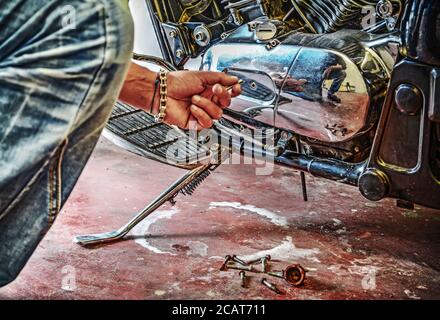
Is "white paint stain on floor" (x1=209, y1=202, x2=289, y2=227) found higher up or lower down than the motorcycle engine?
lower down

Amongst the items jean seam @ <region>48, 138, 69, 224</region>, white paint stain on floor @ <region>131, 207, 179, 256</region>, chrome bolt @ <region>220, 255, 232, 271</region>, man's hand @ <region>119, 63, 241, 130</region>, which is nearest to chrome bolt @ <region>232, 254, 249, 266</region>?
chrome bolt @ <region>220, 255, 232, 271</region>

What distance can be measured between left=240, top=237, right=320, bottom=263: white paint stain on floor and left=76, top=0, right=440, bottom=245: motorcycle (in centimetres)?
25

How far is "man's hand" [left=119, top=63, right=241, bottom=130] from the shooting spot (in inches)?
45.3

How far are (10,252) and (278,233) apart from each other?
1.02 m

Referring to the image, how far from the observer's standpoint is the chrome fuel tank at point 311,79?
4.88 ft

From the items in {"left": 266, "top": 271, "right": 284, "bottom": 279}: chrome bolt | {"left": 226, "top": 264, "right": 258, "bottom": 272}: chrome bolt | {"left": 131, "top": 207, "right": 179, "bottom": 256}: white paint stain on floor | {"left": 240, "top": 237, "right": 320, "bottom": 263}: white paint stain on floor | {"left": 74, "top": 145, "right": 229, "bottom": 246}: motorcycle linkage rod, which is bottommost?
{"left": 240, "top": 237, "right": 320, "bottom": 263}: white paint stain on floor

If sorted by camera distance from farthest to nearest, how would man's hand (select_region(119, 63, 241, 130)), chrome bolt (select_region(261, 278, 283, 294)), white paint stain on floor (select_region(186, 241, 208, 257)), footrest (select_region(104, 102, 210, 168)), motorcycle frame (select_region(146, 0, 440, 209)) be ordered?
footrest (select_region(104, 102, 210, 168)) < white paint stain on floor (select_region(186, 241, 208, 257)) < chrome bolt (select_region(261, 278, 283, 294)) < motorcycle frame (select_region(146, 0, 440, 209)) < man's hand (select_region(119, 63, 241, 130))

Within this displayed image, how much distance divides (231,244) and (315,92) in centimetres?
54

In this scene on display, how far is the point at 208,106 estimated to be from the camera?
1194mm

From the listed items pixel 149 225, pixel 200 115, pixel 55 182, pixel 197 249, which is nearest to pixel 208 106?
pixel 200 115

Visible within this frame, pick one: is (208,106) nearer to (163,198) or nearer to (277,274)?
(277,274)

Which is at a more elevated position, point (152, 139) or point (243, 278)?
point (152, 139)

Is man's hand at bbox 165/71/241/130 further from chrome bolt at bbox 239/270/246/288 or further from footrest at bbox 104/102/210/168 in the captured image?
footrest at bbox 104/102/210/168
